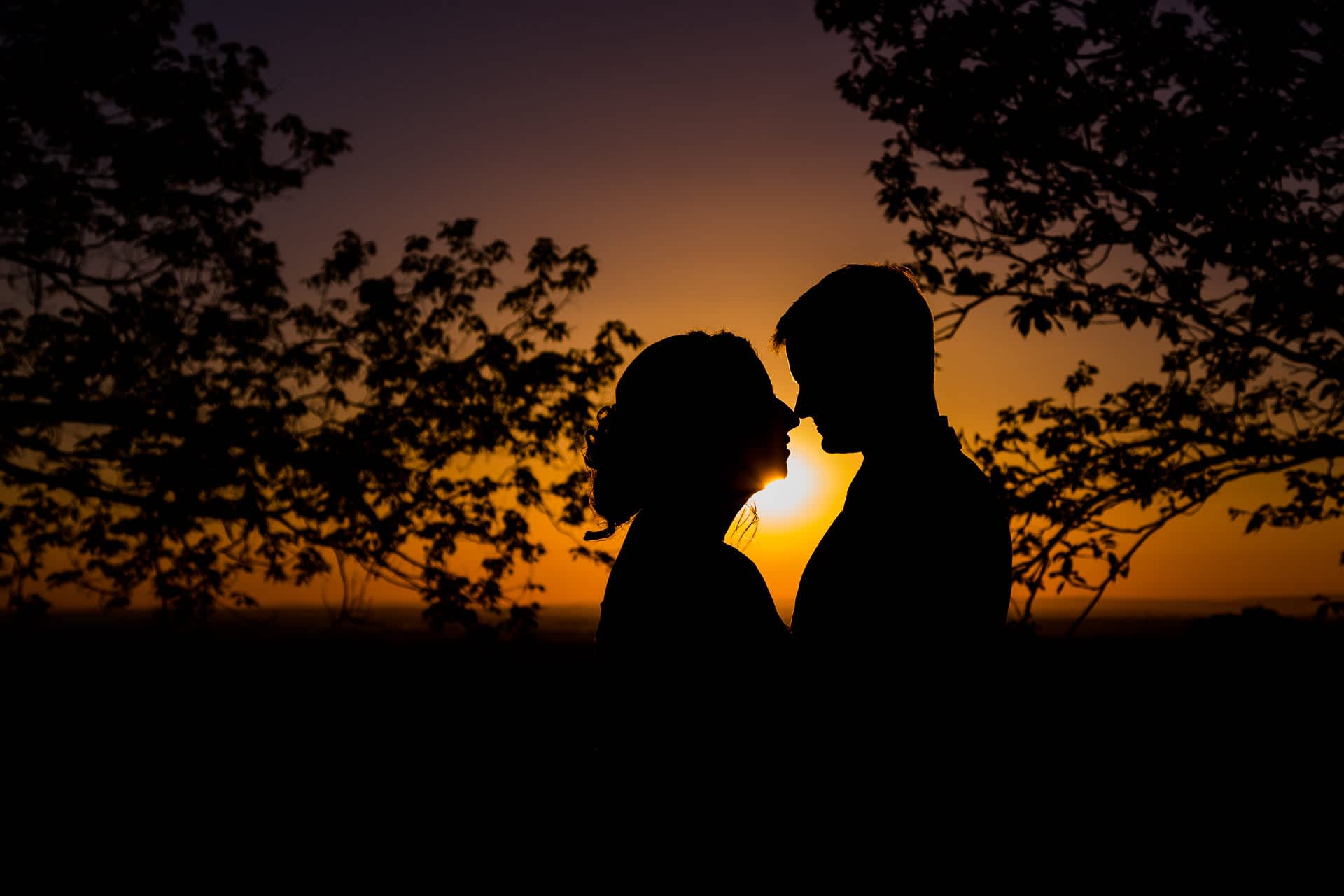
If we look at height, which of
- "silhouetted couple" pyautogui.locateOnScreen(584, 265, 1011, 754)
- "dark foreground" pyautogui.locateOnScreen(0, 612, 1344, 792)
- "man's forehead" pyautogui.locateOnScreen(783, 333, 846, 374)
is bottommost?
"dark foreground" pyautogui.locateOnScreen(0, 612, 1344, 792)

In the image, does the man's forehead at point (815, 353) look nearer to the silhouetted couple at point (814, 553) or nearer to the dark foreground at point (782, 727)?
the silhouetted couple at point (814, 553)

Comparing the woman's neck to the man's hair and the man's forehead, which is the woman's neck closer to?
the man's forehead

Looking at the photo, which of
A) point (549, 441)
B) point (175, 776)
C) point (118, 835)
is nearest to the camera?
point (118, 835)

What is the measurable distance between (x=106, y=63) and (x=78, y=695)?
65.4ft

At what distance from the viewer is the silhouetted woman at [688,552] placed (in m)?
1.97

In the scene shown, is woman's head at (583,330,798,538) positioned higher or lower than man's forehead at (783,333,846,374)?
lower

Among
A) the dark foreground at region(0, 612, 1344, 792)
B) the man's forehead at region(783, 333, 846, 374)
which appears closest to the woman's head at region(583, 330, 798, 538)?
the man's forehead at region(783, 333, 846, 374)

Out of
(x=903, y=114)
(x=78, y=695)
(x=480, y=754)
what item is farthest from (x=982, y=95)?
(x=78, y=695)

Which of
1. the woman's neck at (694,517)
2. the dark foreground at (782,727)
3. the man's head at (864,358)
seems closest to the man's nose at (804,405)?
the man's head at (864,358)

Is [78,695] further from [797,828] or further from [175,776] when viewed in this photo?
[797,828]

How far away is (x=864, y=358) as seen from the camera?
2217 millimetres

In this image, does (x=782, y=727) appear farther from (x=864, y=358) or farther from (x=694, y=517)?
(x=864, y=358)

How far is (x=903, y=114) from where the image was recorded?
29.5ft

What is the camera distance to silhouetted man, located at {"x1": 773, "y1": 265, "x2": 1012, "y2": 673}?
1.88 m
